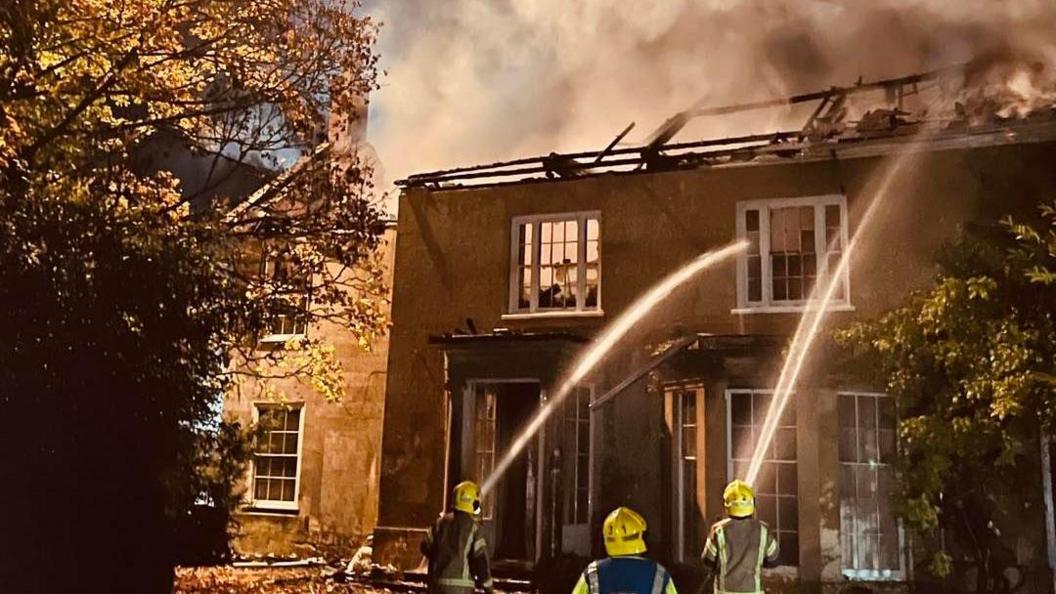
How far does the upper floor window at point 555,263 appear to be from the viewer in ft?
51.6

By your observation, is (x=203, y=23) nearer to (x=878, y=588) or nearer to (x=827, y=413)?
(x=827, y=413)

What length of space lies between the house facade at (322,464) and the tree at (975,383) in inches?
370

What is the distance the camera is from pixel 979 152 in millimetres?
13594

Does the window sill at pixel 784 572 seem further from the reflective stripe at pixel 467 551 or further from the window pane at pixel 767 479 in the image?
the reflective stripe at pixel 467 551

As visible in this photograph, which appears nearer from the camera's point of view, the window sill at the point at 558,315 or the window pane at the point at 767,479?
the window pane at the point at 767,479

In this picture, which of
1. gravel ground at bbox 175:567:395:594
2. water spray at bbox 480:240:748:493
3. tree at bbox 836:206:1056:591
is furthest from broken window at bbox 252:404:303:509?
tree at bbox 836:206:1056:591

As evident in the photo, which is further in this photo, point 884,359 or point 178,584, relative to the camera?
point 178,584

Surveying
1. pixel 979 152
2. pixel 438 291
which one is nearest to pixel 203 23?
pixel 438 291

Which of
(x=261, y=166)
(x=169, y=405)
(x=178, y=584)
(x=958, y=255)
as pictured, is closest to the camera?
(x=169, y=405)

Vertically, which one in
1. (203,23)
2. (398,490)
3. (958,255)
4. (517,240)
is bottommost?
(398,490)

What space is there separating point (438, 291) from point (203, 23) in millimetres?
6382

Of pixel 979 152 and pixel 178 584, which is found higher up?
pixel 979 152

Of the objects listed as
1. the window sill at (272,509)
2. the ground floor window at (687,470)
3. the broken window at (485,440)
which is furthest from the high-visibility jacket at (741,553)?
the window sill at (272,509)

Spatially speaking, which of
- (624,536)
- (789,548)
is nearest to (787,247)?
(789,548)
